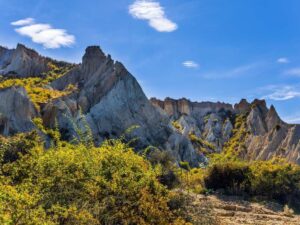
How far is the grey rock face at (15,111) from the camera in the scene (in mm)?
44438

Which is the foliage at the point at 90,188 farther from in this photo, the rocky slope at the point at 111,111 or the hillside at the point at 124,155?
the rocky slope at the point at 111,111

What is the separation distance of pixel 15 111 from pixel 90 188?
36.4 metres

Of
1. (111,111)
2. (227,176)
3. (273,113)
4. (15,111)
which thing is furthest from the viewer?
(273,113)

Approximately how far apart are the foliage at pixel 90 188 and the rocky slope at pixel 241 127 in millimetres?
44670

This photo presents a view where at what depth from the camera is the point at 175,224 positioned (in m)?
13.0

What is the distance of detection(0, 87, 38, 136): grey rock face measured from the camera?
44.4m

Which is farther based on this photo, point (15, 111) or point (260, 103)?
point (260, 103)

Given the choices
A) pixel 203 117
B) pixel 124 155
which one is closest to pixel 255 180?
pixel 124 155

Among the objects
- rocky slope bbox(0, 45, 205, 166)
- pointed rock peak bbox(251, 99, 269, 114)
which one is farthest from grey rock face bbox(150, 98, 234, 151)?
rocky slope bbox(0, 45, 205, 166)

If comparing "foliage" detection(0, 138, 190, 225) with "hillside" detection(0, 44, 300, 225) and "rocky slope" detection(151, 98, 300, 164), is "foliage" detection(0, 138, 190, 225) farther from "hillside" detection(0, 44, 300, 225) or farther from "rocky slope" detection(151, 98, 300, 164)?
"rocky slope" detection(151, 98, 300, 164)

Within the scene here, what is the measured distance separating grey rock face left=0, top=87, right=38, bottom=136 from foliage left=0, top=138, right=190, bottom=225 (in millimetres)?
30696

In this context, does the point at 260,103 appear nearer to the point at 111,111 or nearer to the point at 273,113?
the point at 273,113

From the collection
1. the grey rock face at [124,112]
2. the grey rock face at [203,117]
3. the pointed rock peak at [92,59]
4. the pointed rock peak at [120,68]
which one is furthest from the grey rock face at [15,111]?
the grey rock face at [203,117]

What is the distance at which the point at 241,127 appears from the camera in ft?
291
